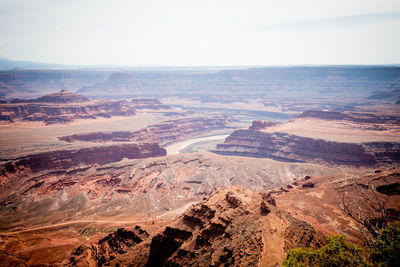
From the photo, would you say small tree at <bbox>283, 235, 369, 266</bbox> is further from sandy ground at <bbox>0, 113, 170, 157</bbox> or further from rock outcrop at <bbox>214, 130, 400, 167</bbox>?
rock outcrop at <bbox>214, 130, 400, 167</bbox>

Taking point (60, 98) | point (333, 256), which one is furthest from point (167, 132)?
point (333, 256)

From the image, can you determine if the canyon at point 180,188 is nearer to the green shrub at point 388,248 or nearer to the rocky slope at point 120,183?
the rocky slope at point 120,183

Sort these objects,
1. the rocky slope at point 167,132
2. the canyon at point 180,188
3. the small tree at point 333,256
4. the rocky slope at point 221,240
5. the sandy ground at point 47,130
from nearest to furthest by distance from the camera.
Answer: the small tree at point 333,256 < the rocky slope at point 221,240 < the canyon at point 180,188 < the sandy ground at point 47,130 < the rocky slope at point 167,132

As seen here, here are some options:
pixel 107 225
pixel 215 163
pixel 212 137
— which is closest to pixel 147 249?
pixel 107 225

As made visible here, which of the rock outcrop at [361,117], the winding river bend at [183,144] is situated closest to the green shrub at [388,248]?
the winding river bend at [183,144]

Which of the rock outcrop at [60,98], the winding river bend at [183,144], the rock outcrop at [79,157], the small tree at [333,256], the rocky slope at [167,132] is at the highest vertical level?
the small tree at [333,256]

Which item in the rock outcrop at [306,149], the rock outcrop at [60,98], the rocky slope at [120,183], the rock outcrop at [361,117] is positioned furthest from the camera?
the rock outcrop at [60,98]

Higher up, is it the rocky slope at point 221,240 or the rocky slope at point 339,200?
the rocky slope at point 221,240
